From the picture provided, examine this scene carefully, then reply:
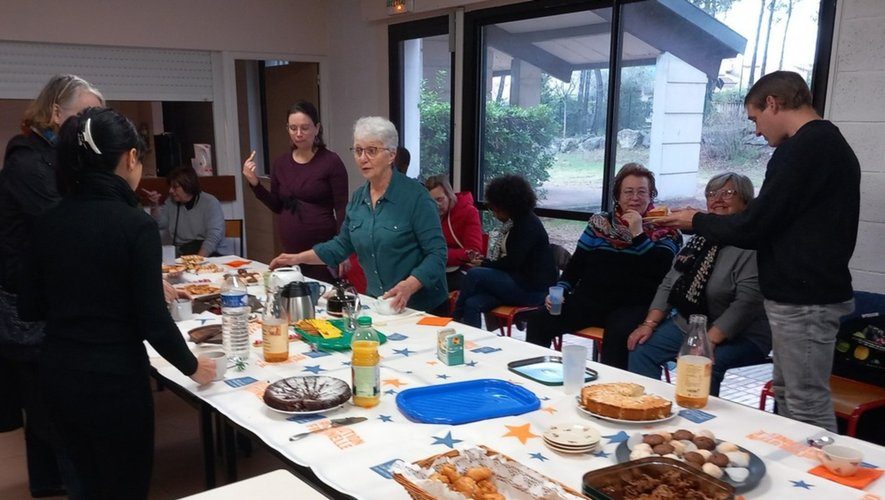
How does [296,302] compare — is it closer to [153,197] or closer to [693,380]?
[693,380]

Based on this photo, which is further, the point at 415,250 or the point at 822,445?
the point at 415,250

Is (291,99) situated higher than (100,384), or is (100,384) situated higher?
(291,99)

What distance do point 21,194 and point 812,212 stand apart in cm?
240

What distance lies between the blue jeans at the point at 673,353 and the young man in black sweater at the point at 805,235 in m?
0.52

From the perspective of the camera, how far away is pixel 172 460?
2.85 meters

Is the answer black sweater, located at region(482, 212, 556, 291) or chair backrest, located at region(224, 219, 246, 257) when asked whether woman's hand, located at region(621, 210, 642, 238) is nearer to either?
black sweater, located at region(482, 212, 556, 291)

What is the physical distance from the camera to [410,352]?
6.87 ft

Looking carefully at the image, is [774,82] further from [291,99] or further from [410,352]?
[291,99]

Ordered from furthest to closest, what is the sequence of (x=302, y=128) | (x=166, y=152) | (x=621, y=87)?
(x=166, y=152) < (x=621, y=87) < (x=302, y=128)

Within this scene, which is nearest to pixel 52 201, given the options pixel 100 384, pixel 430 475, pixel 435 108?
pixel 100 384

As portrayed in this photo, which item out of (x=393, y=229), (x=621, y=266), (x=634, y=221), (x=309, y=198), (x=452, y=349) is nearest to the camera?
(x=452, y=349)

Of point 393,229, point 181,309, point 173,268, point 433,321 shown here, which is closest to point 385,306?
point 433,321

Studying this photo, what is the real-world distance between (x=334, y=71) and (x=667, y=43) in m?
3.16

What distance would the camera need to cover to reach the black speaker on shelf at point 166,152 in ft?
18.9
